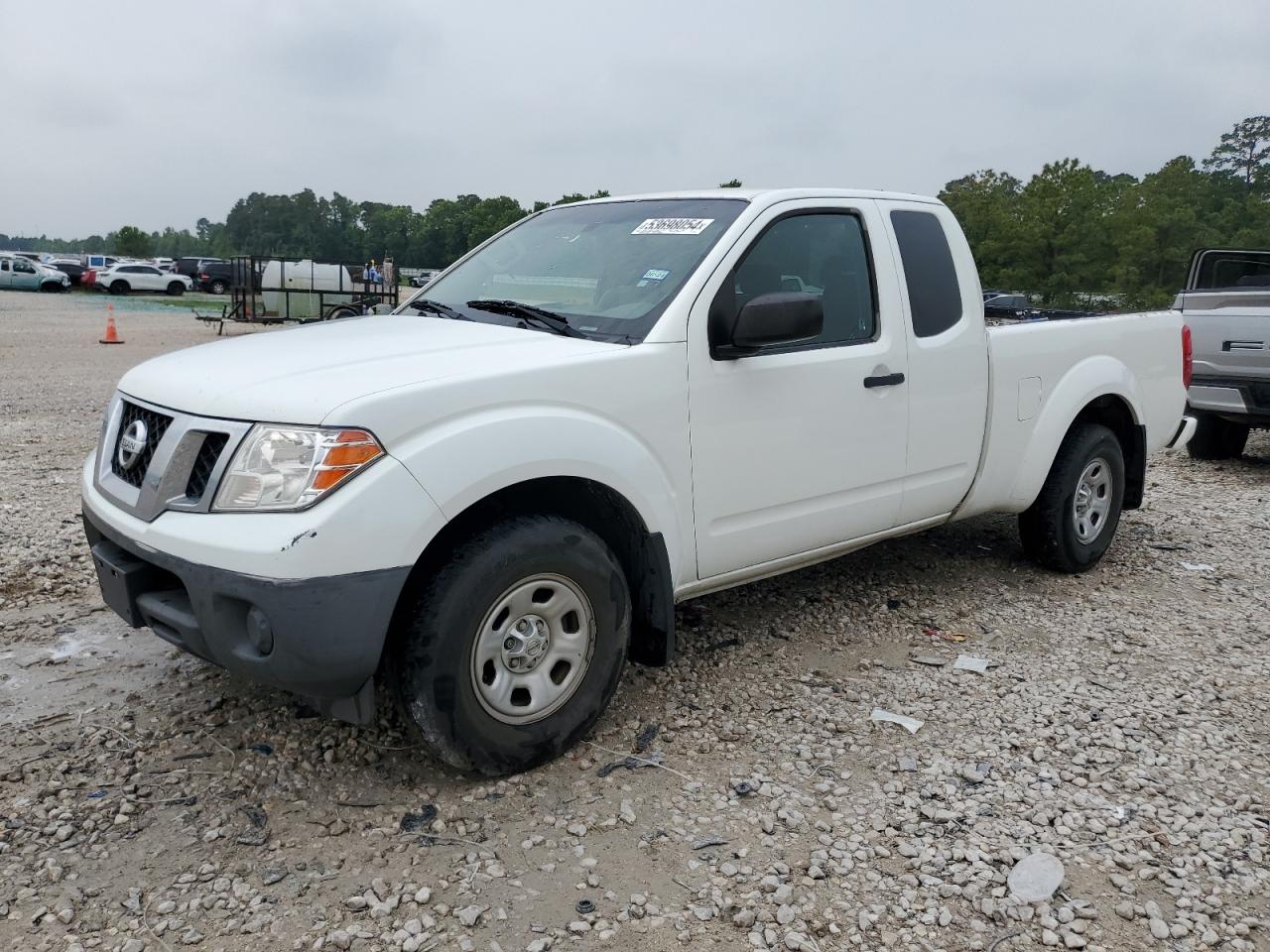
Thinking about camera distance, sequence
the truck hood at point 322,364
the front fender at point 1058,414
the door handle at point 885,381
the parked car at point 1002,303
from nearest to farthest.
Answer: the truck hood at point 322,364, the door handle at point 885,381, the front fender at point 1058,414, the parked car at point 1002,303

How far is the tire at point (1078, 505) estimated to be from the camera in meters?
5.23

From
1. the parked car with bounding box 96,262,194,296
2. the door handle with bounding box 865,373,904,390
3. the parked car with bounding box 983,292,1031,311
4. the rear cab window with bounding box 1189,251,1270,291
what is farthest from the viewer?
the parked car with bounding box 96,262,194,296

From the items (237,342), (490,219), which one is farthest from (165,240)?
(237,342)

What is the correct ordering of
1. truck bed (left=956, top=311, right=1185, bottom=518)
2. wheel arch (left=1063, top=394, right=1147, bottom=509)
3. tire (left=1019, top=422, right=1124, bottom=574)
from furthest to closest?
wheel arch (left=1063, top=394, right=1147, bottom=509) → tire (left=1019, top=422, right=1124, bottom=574) → truck bed (left=956, top=311, right=1185, bottom=518)

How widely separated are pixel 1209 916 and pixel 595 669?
1.82m

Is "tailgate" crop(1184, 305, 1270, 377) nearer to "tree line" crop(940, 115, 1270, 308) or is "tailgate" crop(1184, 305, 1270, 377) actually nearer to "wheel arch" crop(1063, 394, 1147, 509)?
"wheel arch" crop(1063, 394, 1147, 509)

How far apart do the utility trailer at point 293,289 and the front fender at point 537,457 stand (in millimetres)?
20714

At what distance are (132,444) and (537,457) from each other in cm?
126

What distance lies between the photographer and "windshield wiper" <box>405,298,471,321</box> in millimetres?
3965

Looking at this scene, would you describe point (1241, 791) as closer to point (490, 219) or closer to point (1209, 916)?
point (1209, 916)

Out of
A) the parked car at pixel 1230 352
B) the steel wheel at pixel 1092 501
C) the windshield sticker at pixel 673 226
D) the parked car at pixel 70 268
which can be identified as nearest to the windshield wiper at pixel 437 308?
the windshield sticker at pixel 673 226

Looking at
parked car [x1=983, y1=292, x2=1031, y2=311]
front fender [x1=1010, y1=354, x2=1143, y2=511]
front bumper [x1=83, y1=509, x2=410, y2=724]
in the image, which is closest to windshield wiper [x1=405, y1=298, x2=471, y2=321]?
front bumper [x1=83, y1=509, x2=410, y2=724]

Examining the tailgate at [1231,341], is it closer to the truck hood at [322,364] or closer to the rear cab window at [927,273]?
the rear cab window at [927,273]

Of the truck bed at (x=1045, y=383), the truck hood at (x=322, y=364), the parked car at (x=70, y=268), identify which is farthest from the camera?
the parked car at (x=70, y=268)
